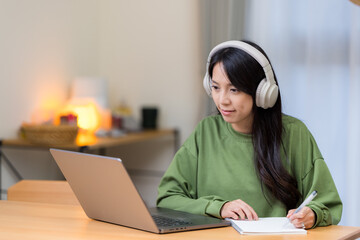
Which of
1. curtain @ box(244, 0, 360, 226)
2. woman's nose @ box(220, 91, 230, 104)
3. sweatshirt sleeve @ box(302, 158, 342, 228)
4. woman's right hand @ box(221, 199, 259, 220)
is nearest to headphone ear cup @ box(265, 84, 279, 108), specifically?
woman's nose @ box(220, 91, 230, 104)

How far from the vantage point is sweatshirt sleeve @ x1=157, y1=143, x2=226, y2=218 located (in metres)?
1.61

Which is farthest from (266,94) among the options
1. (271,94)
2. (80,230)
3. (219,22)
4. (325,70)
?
(219,22)

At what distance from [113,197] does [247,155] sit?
56 centimetres

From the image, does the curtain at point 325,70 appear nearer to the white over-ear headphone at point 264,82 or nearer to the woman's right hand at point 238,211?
the white over-ear headphone at point 264,82

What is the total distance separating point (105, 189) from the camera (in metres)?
1.39

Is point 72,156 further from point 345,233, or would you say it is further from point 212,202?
point 345,233

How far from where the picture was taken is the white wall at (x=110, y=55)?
334 centimetres

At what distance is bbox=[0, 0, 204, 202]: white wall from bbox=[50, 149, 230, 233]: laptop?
1.91 meters

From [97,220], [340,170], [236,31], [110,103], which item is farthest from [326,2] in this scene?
[97,220]

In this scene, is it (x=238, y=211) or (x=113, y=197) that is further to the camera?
(x=238, y=211)

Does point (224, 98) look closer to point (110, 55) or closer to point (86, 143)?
point (86, 143)

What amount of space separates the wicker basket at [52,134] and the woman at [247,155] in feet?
4.22

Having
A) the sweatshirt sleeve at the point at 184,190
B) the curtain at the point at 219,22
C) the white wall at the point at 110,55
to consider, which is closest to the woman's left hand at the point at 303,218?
the sweatshirt sleeve at the point at 184,190

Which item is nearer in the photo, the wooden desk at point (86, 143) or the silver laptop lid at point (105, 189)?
the silver laptop lid at point (105, 189)
